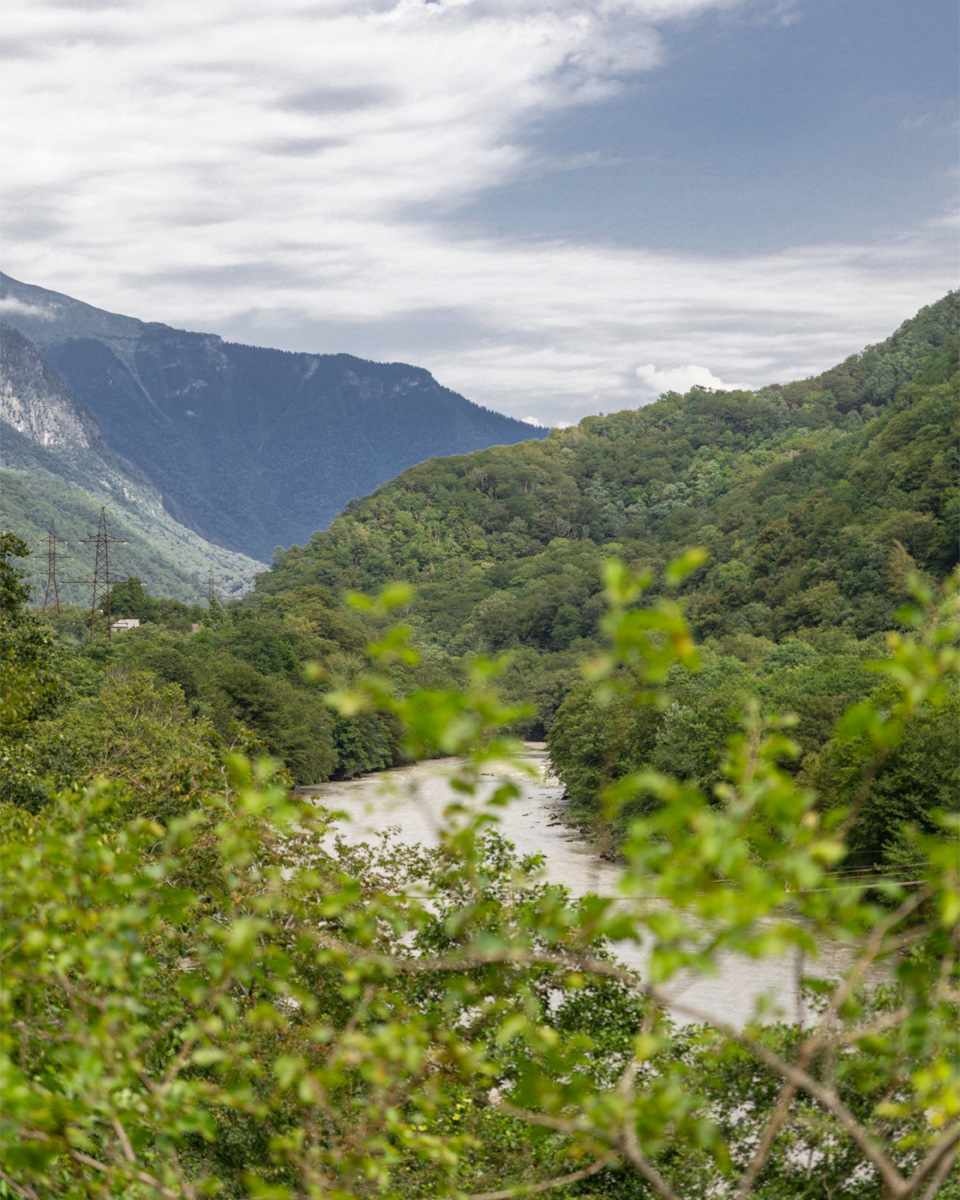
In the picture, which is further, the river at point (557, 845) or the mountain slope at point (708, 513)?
the mountain slope at point (708, 513)

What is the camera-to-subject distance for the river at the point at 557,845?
360 centimetres

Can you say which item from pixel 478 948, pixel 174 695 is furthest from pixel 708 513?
pixel 478 948

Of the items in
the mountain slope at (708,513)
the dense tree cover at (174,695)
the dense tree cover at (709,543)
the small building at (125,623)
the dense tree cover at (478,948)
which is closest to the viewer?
the dense tree cover at (478,948)

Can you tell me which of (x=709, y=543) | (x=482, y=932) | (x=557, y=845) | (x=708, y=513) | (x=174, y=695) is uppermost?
(x=708, y=513)

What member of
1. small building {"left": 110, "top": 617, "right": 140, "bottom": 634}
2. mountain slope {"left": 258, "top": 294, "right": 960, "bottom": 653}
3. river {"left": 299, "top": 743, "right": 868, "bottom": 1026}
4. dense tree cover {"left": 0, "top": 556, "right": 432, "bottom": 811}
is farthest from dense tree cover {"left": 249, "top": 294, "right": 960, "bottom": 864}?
small building {"left": 110, "top": 617, "right": 140, "bottom": 634}

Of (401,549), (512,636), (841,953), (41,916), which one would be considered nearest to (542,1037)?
(41,916)

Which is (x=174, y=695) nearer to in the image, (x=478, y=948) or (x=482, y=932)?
(x=482, y=932)

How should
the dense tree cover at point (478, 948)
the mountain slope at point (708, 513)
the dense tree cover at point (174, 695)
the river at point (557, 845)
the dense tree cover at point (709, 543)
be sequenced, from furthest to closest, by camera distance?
the mountain slope at point (708, 513) → the dense tree cover at point (709, 543) → the dense tree cover at point (174, 695) → the river at point (557, 845) → the dense tree cover at point (478, 948)

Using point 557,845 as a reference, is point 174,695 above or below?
above

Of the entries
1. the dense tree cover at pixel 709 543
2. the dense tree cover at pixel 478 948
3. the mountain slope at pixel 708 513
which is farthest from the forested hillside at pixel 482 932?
the mountain slope at pixel 708 513

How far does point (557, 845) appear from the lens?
45469mm

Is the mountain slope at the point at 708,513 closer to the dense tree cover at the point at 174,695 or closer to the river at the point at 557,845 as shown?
the river at the point at 557,845

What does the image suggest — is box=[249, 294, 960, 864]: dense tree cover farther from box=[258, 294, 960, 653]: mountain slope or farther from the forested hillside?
the forested hillside

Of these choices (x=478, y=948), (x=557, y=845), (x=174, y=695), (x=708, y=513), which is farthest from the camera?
(x=708, y=513)
